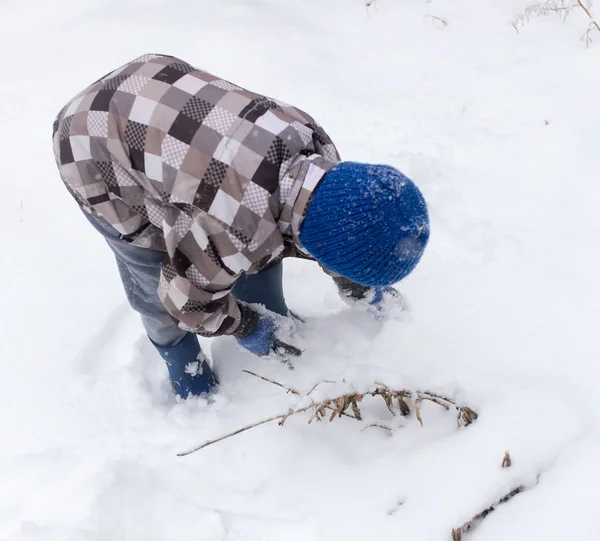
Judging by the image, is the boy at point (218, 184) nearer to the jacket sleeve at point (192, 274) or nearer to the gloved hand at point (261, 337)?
the jacket sleeve at point (192, 274)

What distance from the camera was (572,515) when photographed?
109 centimetres

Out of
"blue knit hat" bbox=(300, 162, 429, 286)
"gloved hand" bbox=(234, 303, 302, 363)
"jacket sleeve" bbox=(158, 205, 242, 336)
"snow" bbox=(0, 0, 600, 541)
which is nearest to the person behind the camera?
"blue knit hat" bbox=(300, 162, 429, 286)

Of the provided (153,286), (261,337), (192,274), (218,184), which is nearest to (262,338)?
(261,337)

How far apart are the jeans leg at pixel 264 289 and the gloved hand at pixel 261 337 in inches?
4.2

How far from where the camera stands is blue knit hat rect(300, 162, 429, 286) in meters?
0.99

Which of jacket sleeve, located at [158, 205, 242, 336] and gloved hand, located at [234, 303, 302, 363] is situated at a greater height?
jacket sleeve, located at [158, 205, 242, 336]

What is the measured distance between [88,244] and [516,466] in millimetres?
1664

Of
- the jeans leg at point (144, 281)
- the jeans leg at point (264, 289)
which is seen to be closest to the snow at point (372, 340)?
the jeans leg at point (264, 289)

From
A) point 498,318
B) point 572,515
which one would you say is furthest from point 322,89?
point 572,515

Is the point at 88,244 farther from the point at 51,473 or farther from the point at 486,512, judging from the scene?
the point at 486,512

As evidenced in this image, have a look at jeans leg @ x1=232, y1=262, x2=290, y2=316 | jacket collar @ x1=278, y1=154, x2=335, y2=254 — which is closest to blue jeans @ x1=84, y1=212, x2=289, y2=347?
jeans leg @ x1=232, y1=262, x2=290, y2=316

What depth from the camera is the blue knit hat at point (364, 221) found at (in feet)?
3.24

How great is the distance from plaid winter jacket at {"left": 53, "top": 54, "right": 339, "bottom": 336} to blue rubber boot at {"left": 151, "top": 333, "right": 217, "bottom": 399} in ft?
1.34

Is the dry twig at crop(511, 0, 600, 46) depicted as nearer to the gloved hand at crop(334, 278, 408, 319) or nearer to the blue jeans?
the gloved hand at crop(334, 278, 408, 319)
